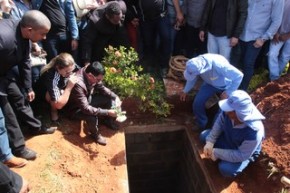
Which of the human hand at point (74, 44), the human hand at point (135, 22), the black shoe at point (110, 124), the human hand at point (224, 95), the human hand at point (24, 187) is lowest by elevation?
the black shoe at point (110, 124)

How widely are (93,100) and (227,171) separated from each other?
7.82 feet

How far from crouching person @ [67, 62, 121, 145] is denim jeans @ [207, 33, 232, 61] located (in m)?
1.98

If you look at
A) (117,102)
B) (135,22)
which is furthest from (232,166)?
(135,22)

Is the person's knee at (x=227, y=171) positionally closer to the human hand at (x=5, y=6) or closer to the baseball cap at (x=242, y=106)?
the baseball cap at (x=242, y=106)

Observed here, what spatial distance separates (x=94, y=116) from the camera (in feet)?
17.0

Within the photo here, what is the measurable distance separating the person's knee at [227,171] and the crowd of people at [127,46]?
0.05 feet

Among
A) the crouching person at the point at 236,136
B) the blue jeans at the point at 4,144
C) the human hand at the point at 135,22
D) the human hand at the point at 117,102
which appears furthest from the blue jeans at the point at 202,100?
the blue jeans at the point at 4,144

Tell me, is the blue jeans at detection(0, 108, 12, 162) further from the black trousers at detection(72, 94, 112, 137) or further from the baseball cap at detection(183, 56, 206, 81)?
the baseball cap at detection(183, 56, 206, 81)

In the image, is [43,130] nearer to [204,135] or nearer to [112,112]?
[112,112]

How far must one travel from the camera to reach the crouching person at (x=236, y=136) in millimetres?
4141

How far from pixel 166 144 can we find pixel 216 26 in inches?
92.8

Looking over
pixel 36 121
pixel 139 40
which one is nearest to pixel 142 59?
pixel 139 40

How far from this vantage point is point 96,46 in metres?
5.91

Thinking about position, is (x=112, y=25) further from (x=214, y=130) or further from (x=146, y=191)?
(x=146, y=191)
